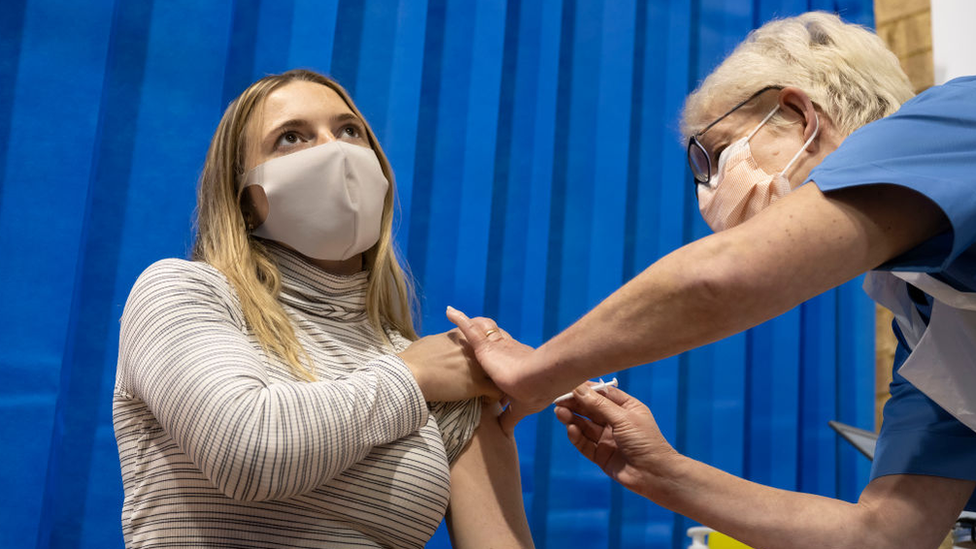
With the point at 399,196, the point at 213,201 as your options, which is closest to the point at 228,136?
the point at 213,201

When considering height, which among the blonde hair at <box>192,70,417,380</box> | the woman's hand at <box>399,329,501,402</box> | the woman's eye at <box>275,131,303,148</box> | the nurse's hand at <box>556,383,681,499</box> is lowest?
the nurse's hand at <box>556,383,681,499</box>

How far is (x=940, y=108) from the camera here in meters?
0.94

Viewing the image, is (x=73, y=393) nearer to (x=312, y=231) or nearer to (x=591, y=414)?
(x=312, y=231)

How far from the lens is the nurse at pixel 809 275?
2.93ft

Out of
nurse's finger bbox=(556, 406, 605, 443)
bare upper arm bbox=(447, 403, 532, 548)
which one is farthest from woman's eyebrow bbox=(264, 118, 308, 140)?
nurse's finger bbox=(556, 406, 605, 443)

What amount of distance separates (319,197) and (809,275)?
2.68ft

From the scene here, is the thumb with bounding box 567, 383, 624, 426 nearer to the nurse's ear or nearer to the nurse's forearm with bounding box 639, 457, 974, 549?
the nurse's forearm with bounding box 639, 457, 974, 549

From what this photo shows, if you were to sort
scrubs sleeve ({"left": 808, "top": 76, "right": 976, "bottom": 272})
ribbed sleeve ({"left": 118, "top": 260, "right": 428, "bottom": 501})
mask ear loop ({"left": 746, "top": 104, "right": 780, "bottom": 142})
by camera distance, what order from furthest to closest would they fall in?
mask ear loop ({"left": 746, "top": 104, "right": 780, "bottom": 142})
ribbed sleeve ({"left": 118, "top": 260, "right": 428, "bottom": 501})
scrubs sleeve ({"left": 808, "top": 76, "right": 976, "bottom": 272})

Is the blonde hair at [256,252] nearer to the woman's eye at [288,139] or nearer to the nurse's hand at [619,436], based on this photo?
the woman's eye at [288,139]

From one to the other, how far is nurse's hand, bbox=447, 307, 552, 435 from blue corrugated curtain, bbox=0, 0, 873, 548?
322 millimetres

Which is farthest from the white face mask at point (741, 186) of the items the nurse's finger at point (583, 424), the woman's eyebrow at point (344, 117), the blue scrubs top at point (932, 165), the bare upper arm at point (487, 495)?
the woman's eyebrow at point (344, 117)

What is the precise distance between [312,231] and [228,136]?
0.83ft

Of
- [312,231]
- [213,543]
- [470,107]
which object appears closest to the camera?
[213,543]

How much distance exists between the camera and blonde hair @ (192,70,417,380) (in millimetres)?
1267
